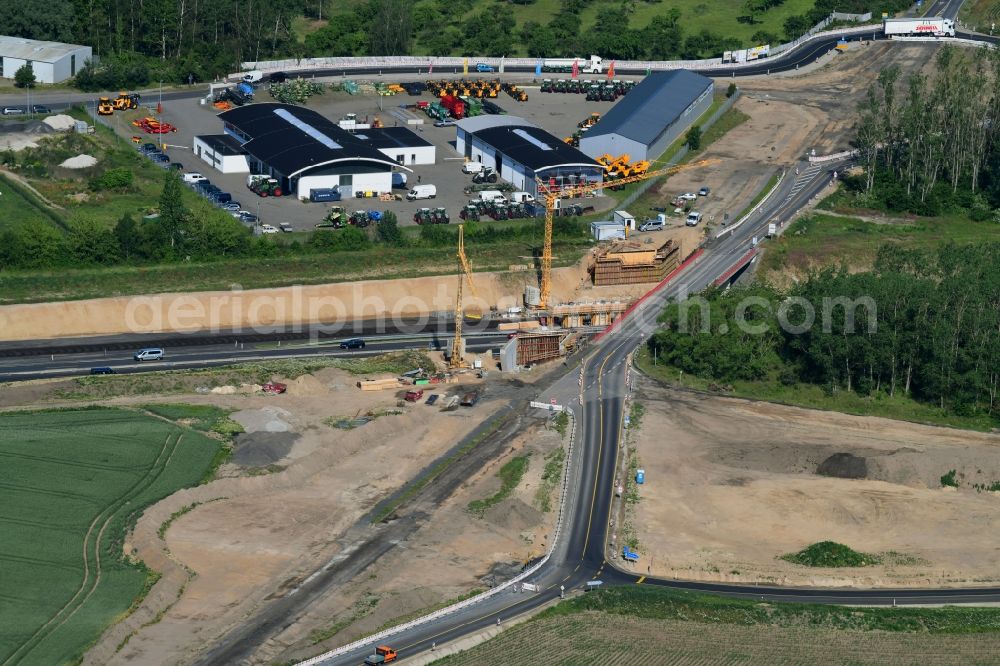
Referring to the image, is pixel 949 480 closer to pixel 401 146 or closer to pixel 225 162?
pixel 401 146

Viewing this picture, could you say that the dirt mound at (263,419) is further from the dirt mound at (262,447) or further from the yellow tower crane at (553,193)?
the yellow tower crane at (553,193)

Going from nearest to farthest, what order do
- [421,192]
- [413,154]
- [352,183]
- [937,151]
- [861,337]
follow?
[861,337], [352,183], [421,192], [937,151], [413,154]

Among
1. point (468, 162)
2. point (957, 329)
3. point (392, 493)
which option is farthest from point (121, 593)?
point (468, 162)

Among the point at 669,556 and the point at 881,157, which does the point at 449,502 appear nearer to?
the point at 669,556

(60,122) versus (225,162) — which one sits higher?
(60,122)

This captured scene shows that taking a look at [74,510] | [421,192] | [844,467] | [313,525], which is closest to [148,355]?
[74,510]

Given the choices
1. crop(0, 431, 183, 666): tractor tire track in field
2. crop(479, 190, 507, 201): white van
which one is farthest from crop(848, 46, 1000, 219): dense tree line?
crop(0, 431, 183, 666): tractor tire track in field

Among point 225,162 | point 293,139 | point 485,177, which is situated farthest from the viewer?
point 485,177

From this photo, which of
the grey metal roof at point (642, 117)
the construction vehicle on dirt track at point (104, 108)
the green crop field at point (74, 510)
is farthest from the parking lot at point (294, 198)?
the green crop field at point (74, 510)
